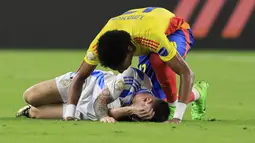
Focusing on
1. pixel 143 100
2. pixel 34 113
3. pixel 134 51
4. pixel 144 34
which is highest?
pixel 144 34

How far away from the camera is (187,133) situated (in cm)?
743

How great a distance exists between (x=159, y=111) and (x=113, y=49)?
863 millimetres

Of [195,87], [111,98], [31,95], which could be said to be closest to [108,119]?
[111,98]

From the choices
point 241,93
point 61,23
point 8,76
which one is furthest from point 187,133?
point 61,23

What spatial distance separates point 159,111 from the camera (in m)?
8.64

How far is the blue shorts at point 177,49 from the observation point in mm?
9438

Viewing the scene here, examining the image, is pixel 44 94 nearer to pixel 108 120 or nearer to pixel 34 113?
pixel 34 113

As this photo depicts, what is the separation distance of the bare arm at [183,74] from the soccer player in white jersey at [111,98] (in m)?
0.34

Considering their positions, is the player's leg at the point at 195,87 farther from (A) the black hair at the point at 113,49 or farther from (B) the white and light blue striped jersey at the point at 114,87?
(A) the black hair at the point at 113,49

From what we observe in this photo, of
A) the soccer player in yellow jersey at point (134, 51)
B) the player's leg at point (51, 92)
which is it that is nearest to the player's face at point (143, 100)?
the soccer player in yellow jersey at point (134, 51)

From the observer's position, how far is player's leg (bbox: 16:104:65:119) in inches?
362

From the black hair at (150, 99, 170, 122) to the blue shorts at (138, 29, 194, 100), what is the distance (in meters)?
0.64

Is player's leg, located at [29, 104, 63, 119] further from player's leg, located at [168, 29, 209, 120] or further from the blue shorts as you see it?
player's leg, located at [168, 29, 209, 120]

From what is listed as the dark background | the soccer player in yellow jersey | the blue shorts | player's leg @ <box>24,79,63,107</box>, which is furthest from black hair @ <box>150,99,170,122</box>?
the dark background
